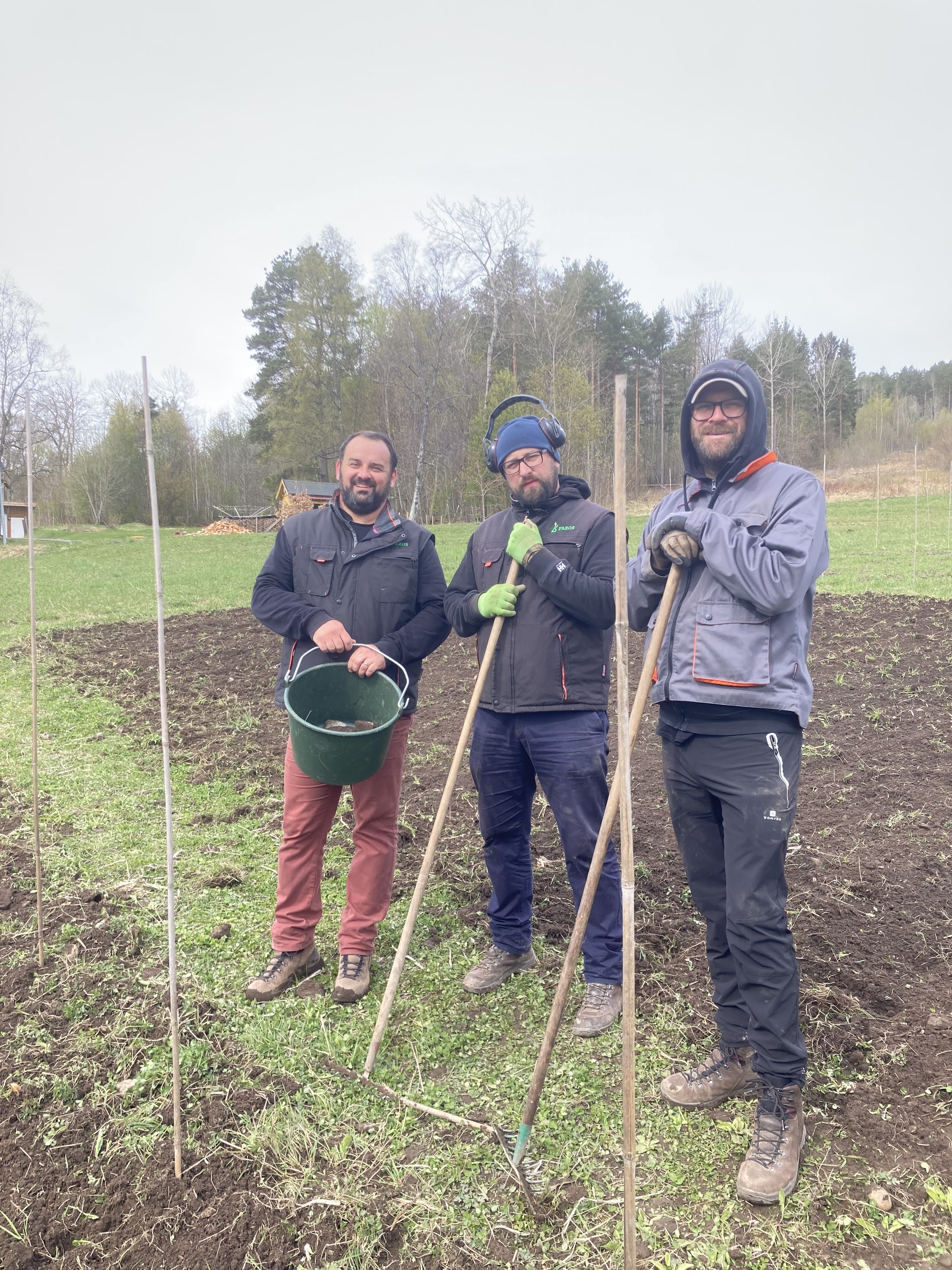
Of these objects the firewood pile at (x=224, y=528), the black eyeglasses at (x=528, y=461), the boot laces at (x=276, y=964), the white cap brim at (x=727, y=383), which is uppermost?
the firewood pile at (x=224, y=528)

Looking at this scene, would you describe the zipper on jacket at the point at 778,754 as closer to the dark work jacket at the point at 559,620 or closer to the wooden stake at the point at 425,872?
the dark work jacket at the point at 559,620

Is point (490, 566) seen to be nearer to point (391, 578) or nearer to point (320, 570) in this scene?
point (391, 578)

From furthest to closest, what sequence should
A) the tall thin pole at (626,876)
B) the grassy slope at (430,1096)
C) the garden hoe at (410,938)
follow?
1. the garden hoe at (410,938)
2. the grassy slope at (430,1096)
3. the tall thin pole at (626,876)

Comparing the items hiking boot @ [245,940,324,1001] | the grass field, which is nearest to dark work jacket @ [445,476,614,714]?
hiking boot @ [245,940,324,1001]

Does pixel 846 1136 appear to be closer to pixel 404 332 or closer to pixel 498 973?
pixel 498 973

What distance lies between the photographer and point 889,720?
6328mm

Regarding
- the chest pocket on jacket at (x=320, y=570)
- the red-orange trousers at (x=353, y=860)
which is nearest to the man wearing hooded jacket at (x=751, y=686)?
the red-orange trousers at (x=353, y=860)

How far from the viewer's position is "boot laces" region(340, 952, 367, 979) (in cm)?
311

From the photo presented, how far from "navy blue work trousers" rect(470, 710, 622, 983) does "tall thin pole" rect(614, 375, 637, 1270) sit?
105 cm

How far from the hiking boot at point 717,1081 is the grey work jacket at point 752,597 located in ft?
3.77

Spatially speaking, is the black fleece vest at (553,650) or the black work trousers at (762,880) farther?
the black fleece vest at (553,650)

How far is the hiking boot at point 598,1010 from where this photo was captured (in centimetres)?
286

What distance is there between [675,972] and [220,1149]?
1818 mm

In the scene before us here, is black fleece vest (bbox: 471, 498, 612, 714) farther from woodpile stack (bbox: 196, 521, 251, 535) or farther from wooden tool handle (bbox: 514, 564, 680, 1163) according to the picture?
woodpile stack (bbox: 196, 521, 251, 535)
